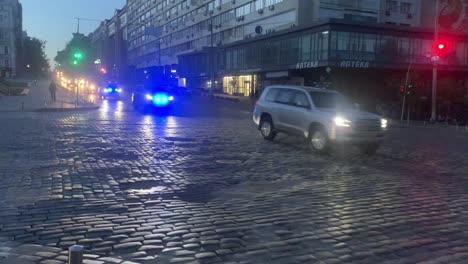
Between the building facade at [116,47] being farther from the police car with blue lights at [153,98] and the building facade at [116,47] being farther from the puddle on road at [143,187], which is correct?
the puddle on road at [143,187]

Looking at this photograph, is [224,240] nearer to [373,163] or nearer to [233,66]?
[373,163]

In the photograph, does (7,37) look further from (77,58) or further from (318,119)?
(318,119)

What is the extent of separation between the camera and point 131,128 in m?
19.2

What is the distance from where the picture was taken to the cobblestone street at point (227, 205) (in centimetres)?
534

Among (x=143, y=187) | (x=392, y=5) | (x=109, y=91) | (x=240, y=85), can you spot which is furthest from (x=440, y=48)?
(x=240, y=85)

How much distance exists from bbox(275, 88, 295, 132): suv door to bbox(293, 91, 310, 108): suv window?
0.71 feet

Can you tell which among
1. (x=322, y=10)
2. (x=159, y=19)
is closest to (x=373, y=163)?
(x=322, y=10)

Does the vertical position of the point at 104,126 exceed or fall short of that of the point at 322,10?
it falls short

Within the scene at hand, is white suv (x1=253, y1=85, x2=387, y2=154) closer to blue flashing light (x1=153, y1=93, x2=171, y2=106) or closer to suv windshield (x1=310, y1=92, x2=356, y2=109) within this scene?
suv windshield (x1=310, y1=92, x2=356, y2=109)

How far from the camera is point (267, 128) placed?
53.2 feet

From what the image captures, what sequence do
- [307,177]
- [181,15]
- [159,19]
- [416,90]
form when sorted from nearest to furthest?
[307,177] → [416,90] → [181,15] → [159,19]

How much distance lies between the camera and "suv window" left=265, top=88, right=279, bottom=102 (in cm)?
1620

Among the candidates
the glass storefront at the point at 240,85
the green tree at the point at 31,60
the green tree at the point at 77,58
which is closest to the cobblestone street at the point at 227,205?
the green tree at the point at 77,58

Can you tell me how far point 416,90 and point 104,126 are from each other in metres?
28.8
